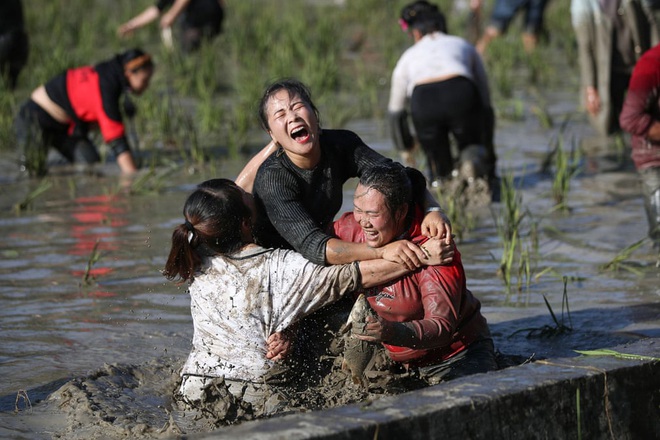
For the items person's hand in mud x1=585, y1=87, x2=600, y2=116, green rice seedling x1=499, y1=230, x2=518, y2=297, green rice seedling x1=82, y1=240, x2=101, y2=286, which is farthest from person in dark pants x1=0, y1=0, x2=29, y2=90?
green rice seedling x1=499, y1=230, x2=518, y2=297

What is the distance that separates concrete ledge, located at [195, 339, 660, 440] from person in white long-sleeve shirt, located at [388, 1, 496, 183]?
150 inches

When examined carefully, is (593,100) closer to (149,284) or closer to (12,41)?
(149,284)

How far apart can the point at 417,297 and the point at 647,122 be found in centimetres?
219

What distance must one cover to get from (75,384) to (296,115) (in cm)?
133

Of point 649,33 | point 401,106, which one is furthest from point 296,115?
point 649,33

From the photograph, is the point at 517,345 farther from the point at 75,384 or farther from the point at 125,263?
the point at 125,263

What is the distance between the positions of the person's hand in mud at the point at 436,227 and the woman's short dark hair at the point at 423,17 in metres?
3.59

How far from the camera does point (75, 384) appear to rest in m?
4.39

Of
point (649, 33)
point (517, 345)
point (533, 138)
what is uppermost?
point (649, 33)

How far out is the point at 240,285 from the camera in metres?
4.09

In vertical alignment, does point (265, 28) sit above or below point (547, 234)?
above

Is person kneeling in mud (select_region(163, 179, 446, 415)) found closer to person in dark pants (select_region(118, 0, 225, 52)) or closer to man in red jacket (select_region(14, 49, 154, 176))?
man in red jacket (select_region(14, 49, 154, 176))

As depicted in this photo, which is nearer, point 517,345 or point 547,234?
point 517,345

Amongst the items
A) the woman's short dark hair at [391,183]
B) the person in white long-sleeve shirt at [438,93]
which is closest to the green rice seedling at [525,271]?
the woman's short dark hair at [391,183]
